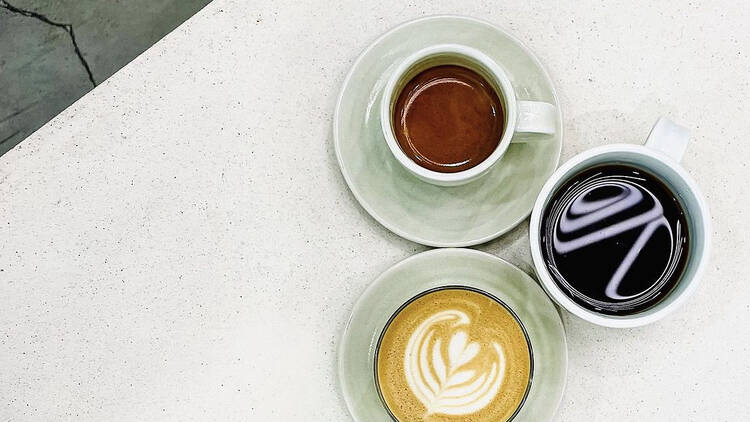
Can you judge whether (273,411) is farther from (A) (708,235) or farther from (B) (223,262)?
(A) (708,235)

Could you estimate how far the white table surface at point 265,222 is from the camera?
2.77 feet

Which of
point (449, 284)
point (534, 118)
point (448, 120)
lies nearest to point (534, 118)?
point (534, 118)

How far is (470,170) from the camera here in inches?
28.2

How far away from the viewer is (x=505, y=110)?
730mm

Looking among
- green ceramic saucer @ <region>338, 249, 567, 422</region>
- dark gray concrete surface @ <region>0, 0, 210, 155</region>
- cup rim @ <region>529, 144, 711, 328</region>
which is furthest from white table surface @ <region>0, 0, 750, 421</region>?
dark gray concrete surface @ <region>0, 0, 210, 155</region>

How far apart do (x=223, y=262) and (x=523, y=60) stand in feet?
1.42

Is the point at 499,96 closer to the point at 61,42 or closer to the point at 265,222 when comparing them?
the point at 265,222

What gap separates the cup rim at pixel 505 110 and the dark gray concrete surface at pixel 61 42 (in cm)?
58

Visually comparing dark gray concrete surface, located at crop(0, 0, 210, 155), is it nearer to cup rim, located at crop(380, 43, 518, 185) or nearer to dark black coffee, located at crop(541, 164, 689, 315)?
cup rim, located at crop(380, 43, 518, 185)

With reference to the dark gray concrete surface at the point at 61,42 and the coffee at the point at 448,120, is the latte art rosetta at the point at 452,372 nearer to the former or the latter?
the coffee at the point at 448,120

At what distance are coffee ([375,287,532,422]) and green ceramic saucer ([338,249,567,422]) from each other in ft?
0.08

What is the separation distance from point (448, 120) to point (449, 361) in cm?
27

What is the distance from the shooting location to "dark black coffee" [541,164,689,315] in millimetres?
746

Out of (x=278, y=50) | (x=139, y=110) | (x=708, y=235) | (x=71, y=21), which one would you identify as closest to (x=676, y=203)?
(x=708, y=235)
